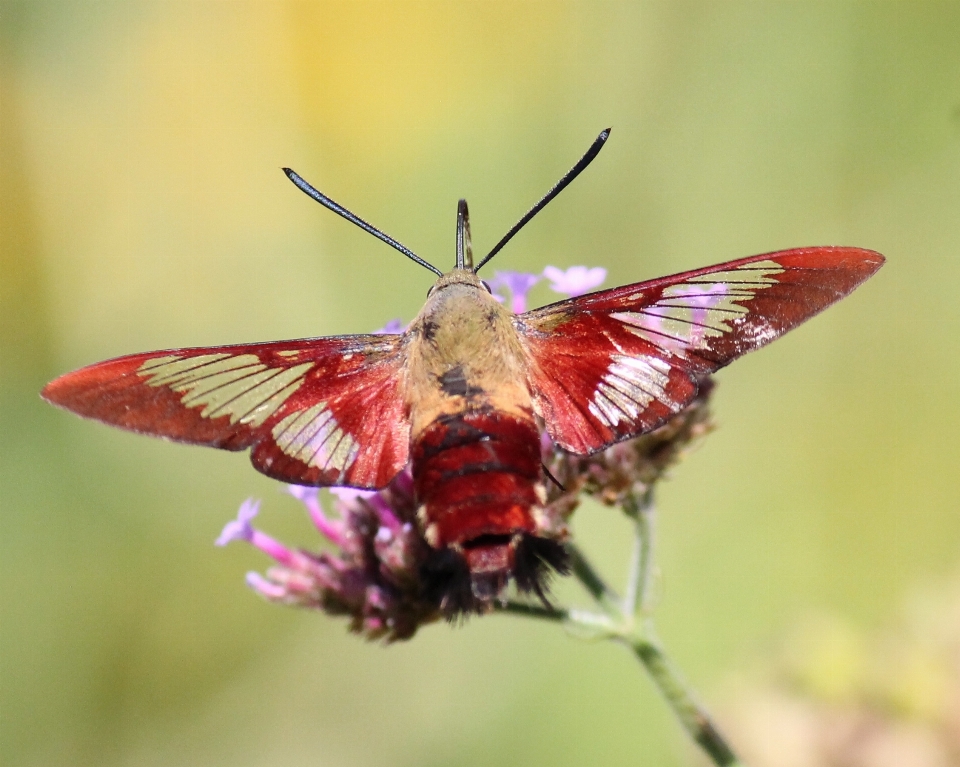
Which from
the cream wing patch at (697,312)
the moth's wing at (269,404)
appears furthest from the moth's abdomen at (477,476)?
the cream wing patch at (697,312)

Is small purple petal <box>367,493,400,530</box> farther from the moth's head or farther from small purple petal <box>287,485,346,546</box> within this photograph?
the moth's head

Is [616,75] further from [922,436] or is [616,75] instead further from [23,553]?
[23,553]

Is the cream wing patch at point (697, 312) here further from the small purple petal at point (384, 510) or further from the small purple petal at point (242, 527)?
the small purple petal at point (242, 527)

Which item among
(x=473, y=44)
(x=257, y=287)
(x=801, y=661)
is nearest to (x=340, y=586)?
(x=801, y=661)

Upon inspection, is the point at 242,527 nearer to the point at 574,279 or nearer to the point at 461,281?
→ the point at 461,281

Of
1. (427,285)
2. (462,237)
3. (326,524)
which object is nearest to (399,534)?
(326,524)

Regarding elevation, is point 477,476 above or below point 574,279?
below
